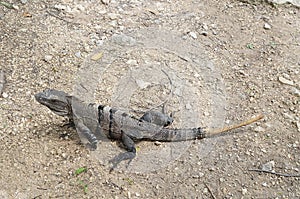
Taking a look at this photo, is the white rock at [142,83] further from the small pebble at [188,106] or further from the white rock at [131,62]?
the small pebble at [188,106]

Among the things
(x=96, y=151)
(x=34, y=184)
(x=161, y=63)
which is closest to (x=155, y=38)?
(x=161, y=63)

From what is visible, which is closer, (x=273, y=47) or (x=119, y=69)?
(x=119, y=69)

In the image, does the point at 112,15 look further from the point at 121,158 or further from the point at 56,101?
the point at 121,158

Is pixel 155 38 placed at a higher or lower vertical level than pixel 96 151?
higher

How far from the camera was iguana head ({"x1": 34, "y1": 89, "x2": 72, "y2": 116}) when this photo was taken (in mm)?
4887

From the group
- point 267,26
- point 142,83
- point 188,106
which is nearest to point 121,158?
point 188,106

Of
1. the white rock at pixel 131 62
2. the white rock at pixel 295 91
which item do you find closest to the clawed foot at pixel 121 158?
the white rock at pixel 131 62

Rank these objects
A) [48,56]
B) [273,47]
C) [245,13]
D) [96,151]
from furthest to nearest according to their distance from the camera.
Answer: [245,13] < [273,47] < [48,56] < [96,151]

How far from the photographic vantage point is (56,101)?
193 inches

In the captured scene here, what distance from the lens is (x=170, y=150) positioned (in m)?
4.97

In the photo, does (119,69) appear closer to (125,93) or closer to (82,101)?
(125,93)

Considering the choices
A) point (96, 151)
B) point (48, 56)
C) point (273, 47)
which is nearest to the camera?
point (96, 151)

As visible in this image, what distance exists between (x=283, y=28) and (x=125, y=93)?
2886mm

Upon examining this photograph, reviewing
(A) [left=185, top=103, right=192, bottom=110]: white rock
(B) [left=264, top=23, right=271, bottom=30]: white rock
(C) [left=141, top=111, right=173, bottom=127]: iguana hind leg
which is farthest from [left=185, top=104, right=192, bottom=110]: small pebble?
(B) [left=264, top=23, right=271, bottom=30]: white rock
